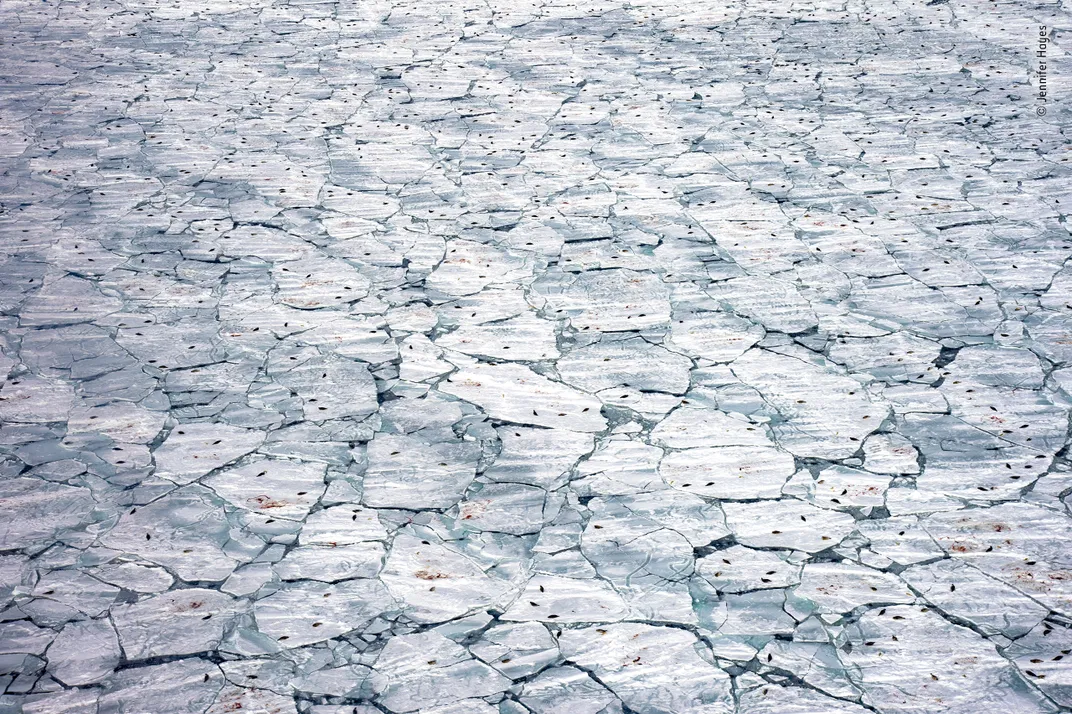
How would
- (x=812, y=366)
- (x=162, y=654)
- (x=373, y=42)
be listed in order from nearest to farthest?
(x=162, y=654) < (x=812, y=366) < (x=373, y=42)

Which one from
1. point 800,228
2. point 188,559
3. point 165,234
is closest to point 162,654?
point 188,559

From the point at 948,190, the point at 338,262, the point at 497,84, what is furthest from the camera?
the point at 497,84

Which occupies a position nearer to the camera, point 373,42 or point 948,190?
point 948,190

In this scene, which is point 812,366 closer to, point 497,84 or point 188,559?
point 188,559

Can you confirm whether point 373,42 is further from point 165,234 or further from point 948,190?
point 948,190

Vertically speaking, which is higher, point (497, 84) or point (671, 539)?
point (497, 84)

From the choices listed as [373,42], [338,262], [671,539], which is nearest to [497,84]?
[373,42]
